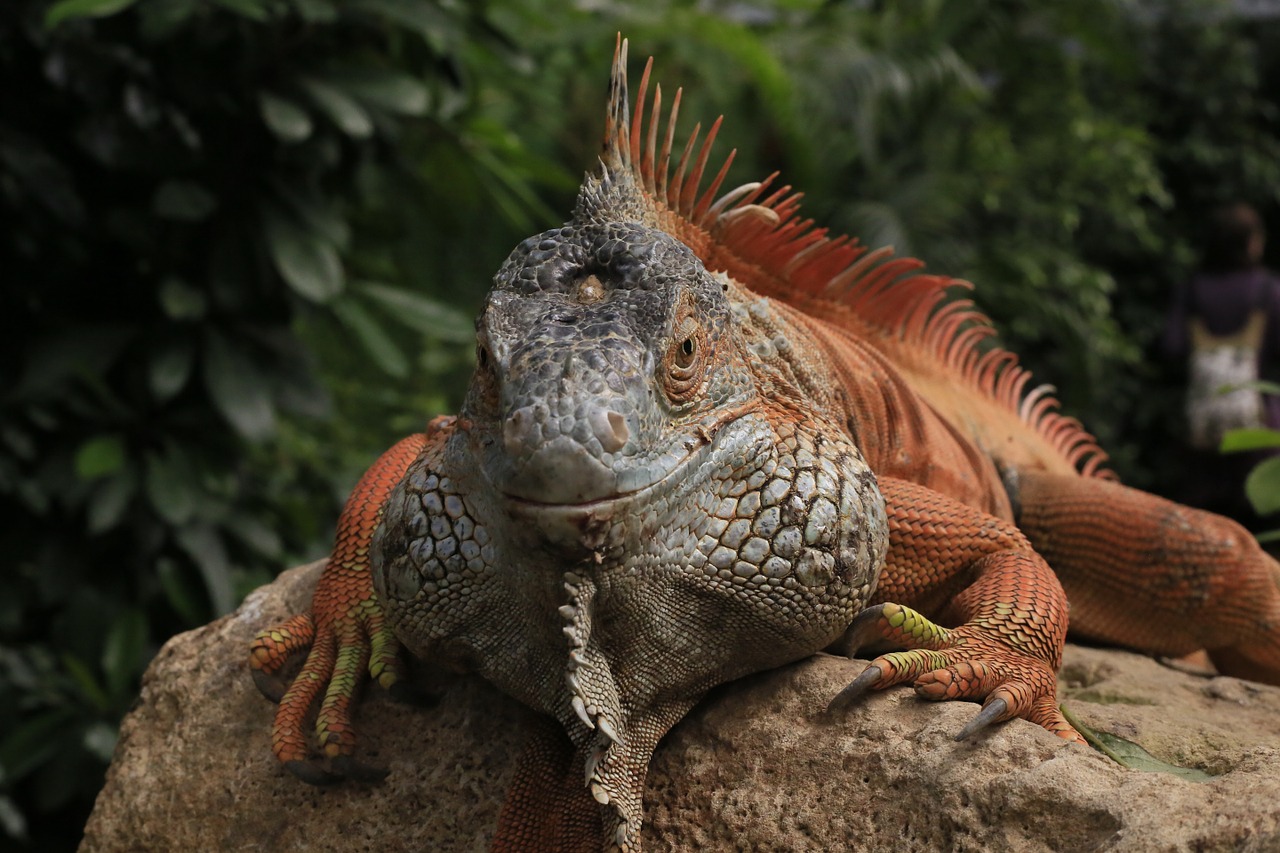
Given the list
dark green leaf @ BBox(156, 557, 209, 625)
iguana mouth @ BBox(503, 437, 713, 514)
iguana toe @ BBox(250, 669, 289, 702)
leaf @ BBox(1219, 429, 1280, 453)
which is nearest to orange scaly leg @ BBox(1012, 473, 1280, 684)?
leaf @ BBox(1219, 429, 1280, 453)

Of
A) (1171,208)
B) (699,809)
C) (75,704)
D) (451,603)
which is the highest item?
(451,603)

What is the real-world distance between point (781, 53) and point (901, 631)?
8.17 metres

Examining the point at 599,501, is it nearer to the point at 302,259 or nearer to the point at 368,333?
the point at 302,259

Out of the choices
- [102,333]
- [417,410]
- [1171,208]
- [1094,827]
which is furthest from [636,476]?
[1171,208]

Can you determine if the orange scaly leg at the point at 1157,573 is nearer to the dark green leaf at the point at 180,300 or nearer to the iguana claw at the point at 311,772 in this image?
the iguana claw at the point at 311,772

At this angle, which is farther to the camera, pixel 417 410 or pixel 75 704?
pixel 417 410

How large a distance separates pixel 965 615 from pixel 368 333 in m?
Answer: 3.49

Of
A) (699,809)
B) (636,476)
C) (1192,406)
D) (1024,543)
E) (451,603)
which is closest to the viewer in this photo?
(636,476)

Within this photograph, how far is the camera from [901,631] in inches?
91.7

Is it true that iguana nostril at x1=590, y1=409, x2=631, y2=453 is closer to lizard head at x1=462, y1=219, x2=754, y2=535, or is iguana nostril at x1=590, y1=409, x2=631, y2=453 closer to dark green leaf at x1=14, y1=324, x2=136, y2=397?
lizard head at x1=462, y1=219, x2=754, y2=535

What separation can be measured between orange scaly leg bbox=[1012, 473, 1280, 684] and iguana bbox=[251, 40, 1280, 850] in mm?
626

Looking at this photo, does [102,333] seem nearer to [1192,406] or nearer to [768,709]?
[768,709]

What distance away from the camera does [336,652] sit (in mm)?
2641

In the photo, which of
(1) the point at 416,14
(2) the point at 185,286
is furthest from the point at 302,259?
(1) the point at 416,14
